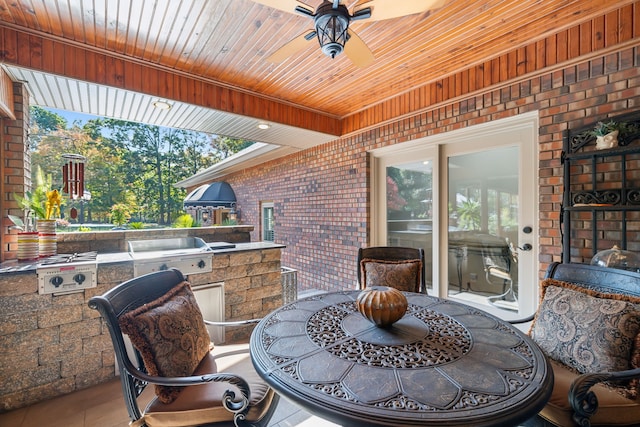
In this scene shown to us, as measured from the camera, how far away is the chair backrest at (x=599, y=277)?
151cm

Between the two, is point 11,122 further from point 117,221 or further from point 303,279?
point 303,279

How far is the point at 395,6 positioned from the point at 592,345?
1959 mm

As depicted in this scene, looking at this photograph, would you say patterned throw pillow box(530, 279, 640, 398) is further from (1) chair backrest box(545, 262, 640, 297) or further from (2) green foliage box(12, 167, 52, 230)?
(2) green foliage box(12, 167, 52, 230)

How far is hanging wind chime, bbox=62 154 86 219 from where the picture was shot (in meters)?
2.67

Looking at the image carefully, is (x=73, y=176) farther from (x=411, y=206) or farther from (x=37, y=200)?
(x=411, y=206)

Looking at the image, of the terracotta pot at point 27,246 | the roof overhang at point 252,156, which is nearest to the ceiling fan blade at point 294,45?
the terracotta pot at point 27,246

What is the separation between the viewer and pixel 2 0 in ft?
6.02

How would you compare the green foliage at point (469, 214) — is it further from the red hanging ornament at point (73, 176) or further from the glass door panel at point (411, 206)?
the red hanging ornament at point (73, 176)

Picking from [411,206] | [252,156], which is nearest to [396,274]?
[411,206]

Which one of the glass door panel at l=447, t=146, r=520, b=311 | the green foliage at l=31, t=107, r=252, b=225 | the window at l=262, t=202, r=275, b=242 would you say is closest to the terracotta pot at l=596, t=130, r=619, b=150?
the glass door panel at l=447, t=146, r=520, b=311

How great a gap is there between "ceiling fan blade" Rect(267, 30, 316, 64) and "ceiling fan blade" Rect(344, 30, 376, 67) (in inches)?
10.2

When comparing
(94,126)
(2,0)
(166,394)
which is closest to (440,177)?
(166,394)

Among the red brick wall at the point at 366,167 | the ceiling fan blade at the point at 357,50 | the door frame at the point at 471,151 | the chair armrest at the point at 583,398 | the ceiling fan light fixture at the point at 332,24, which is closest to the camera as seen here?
the chair armrest at the point at 583,398

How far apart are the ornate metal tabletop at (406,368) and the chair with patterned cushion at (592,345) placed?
27 cm
